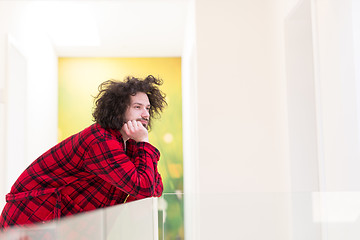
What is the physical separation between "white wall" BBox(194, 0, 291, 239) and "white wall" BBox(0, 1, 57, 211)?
1.27m

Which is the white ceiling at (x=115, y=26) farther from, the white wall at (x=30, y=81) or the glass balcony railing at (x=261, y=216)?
the glass balcony railing at (x=261, y=216)

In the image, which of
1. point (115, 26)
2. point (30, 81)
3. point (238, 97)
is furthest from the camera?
point (115, 26)

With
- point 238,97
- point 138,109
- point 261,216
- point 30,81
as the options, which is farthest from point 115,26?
point 261,216

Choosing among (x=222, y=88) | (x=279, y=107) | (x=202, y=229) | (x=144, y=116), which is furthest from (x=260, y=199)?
(x=222, y=88)

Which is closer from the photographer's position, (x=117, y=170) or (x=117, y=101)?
(x=117, y=170)

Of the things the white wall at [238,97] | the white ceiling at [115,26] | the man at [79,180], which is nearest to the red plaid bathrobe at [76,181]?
the man at [79,180]

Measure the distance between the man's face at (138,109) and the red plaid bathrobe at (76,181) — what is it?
0.15m

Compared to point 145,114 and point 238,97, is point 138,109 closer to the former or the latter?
point 145,114

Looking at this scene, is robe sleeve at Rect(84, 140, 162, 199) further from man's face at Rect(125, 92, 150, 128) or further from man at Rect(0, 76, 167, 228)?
man's face at Rect(125, 92, 150, 128)

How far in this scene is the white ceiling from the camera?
13.6ft

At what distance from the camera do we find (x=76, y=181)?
148 centimetres

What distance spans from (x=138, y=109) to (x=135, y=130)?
4.2 inches

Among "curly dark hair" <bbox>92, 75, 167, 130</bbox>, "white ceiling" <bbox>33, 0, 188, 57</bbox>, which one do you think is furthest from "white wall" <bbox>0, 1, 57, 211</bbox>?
"curly dark hair" <bbox>92, 75, 167, 130</bbox>

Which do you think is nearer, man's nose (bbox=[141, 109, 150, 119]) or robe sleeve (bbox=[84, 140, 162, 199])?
robe sleeve (bbox=[84, 140, 162, 199])
